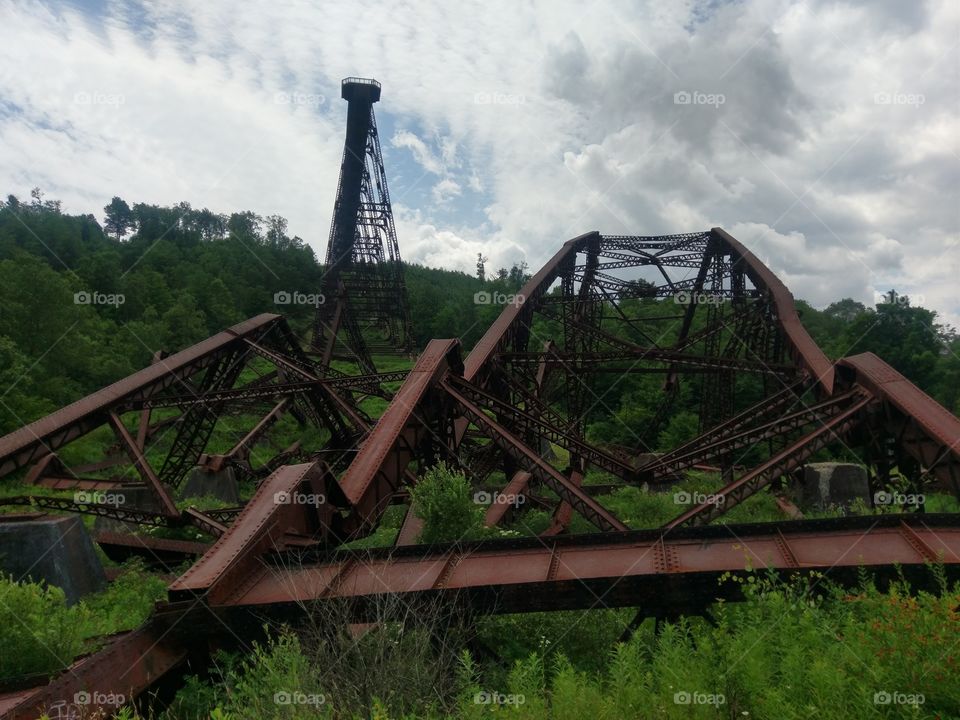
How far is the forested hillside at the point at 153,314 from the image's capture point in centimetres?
2641

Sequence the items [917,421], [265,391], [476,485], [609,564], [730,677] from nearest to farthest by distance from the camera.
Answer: [730,677]
[609,564]
[917,421]
[476,485]
[265,391]

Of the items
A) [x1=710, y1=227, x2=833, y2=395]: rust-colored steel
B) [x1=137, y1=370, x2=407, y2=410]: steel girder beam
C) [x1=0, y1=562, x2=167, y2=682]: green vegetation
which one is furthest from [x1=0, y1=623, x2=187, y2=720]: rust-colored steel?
[x1=710, y1=227, x2=833, y2=395]: rust-colored steel

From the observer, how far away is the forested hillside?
1040 inches

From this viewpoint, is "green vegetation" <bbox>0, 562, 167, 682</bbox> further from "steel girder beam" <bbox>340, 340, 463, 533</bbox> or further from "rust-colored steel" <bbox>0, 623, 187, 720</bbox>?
"steel girder beam" <bbox>340, 340, 463, 533</bbox>

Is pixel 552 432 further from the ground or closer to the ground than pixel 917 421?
closer to the ground

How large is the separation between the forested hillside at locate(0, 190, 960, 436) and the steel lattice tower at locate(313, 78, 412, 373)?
605 centimetres

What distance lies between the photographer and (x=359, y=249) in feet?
127

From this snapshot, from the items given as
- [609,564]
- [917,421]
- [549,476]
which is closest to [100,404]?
[549,476]

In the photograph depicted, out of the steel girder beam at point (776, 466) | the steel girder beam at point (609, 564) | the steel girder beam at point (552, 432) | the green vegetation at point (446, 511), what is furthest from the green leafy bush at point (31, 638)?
the steel girder beam at point (776, 466)

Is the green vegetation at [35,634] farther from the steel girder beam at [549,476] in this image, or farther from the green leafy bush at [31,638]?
the steel girder beam at [549,476]

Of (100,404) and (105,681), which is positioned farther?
(100,404)

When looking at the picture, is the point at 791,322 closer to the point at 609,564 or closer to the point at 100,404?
the point at 609,564

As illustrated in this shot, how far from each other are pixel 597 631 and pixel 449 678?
1.94m

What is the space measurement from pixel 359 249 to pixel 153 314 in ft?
48.6
